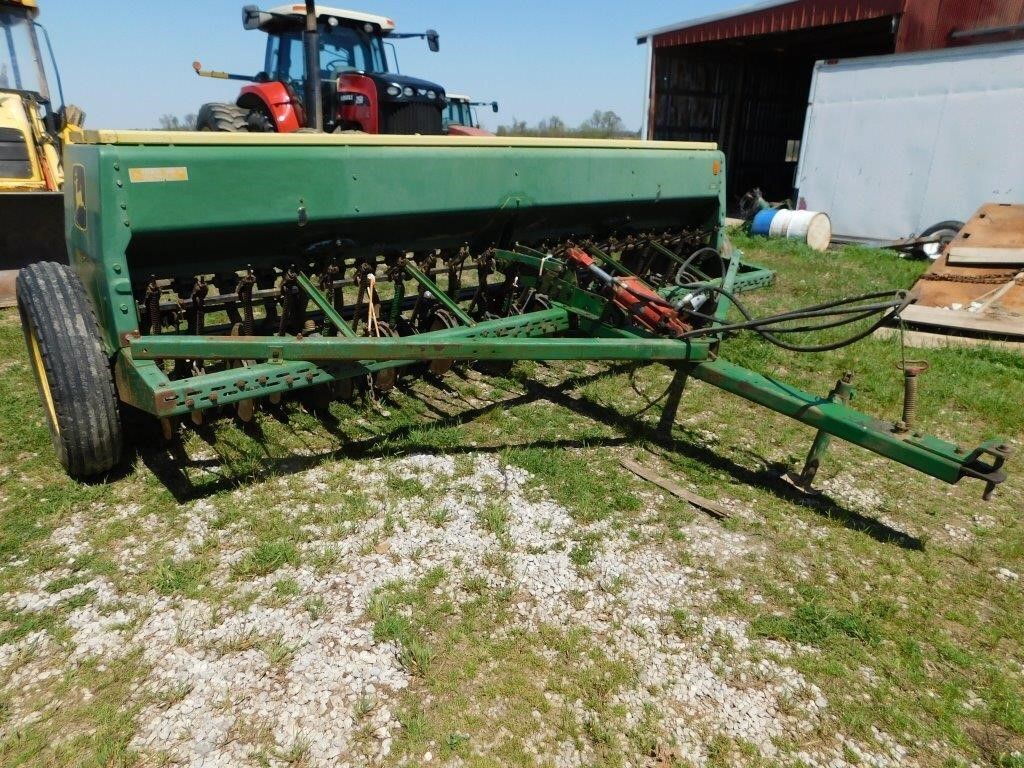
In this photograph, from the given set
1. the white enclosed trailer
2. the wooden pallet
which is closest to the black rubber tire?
the wooden pallet

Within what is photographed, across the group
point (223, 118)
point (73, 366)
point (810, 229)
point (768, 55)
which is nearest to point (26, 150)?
point (223, 118)

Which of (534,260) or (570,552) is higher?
(534,260)

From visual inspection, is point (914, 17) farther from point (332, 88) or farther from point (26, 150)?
point (26, 150)

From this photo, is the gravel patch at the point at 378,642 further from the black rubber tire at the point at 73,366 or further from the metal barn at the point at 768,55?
the metal barn at the point at 768,55

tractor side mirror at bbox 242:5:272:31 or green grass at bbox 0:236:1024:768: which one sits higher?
tractor side mirror at bbox 242:5:272:31

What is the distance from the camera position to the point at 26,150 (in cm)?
581

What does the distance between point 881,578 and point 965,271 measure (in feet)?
16.3

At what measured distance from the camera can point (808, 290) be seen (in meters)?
6.97

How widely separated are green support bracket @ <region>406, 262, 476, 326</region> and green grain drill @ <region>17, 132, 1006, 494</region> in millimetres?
13

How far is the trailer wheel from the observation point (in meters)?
8.62

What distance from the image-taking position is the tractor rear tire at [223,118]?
6.67 m

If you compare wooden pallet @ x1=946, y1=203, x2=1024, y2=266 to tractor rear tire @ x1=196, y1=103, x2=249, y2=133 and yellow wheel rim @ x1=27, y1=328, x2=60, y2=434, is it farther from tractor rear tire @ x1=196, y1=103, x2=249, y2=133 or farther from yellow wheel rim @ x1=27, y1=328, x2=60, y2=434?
yellow wheel rim @ x1=27, y1=328, x2=60, y2=434

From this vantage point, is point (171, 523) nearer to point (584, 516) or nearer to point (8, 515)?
point (8, 515)

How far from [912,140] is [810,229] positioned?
187cm
